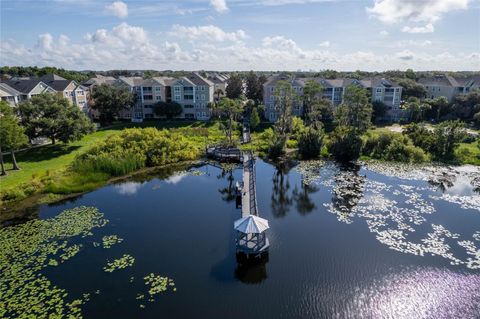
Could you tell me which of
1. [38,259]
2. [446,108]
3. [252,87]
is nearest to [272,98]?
[252,87]

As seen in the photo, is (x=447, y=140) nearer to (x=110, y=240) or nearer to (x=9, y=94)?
(x=110, y=240)

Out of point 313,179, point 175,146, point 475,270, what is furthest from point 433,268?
point 175,146

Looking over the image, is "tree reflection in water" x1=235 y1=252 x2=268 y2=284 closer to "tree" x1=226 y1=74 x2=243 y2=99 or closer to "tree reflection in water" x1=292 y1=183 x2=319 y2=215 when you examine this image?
"tree reflection in water" x1=292 y1=183 x2=319 y2=215

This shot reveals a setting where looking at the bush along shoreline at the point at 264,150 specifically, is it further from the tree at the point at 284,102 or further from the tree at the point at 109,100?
the tree at the point at 109,100

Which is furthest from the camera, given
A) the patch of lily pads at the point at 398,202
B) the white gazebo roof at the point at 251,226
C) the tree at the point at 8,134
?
the tree at the point at 8,134

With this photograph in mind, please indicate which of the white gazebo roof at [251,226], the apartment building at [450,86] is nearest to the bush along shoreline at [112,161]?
the white gazebo roof at [251,226]

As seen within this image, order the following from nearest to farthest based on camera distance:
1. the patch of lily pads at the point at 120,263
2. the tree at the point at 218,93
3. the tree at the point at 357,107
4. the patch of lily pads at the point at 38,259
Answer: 1. the patch of lily pads at the point at 38,259
2. the patch of lily pads at the point at 120,263
3. the tree at the point at 357,107
4. the tree at the point at 218,93

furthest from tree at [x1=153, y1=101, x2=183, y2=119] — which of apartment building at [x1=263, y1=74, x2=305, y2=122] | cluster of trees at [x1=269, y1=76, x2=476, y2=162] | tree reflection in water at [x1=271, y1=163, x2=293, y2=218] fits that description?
tree reflection in water at [x1=271, y1=163, x2=293, y2=218]

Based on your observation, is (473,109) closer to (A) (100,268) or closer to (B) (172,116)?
(B) (172,116)
